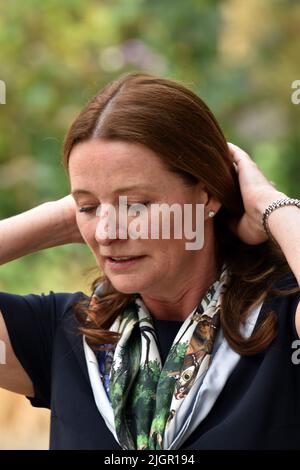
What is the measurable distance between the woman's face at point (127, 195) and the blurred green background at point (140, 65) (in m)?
3.47

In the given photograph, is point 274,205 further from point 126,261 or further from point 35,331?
point 35,331

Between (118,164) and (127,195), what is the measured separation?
0.07 meters

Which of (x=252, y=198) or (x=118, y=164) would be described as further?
(x=252, y=198)

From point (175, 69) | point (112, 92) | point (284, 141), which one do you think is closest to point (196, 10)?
point (175, 69)

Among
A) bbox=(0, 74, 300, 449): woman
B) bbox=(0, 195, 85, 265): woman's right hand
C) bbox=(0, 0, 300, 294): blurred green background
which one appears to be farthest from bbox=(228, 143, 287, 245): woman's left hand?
bbox=(0, 0, 300, 294): blurred green background

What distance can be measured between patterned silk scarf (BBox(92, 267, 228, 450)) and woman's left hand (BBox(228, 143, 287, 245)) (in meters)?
0.10

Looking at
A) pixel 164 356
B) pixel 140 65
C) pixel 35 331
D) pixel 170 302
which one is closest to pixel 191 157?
pixel 170 302

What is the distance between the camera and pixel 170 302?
2.15 meters

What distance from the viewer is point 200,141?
6.68ft

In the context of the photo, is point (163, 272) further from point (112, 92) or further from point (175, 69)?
point (175, 69)

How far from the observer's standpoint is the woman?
6.40ft

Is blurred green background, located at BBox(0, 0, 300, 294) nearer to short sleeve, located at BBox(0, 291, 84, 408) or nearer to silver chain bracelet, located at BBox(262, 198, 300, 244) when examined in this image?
short sleeve, located at BBox(0, 291, 84, 408)

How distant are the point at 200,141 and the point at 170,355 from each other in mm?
460
